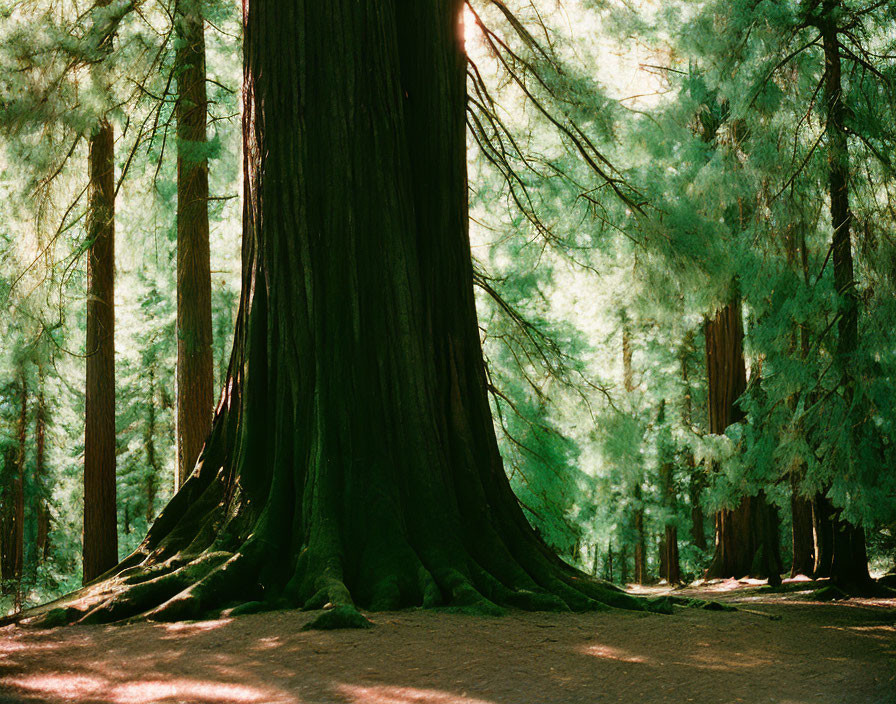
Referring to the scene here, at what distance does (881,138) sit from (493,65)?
4.82 metres

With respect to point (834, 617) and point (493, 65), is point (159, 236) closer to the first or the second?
point (493, 65)

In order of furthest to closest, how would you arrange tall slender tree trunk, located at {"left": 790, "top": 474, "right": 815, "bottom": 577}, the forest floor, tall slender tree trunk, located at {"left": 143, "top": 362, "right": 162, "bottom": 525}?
tall slender tree trunk, located at {"left": 143, "top": 362, "right": 162, "bottom": 525}, tall slender tree trunk, located at {"left": 790, "top": 474, "right": 815, "bottom": 577}, the forest floor

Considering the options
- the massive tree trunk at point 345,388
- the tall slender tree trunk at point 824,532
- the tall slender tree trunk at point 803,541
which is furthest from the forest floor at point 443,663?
the tall slender tree trunk at point 803,541

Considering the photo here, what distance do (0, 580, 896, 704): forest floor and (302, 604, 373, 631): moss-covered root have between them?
0.07 m

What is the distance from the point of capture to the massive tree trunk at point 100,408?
26.2ft

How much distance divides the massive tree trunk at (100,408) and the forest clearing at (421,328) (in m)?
0.04

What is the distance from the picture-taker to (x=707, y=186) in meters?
7.96

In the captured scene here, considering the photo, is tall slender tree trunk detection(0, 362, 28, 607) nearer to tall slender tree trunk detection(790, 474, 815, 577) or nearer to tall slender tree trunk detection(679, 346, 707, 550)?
tall slender tree trunk detection(679, 346, 707, 550)

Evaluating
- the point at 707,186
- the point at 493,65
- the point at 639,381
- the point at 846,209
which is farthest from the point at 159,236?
the point at 639,381

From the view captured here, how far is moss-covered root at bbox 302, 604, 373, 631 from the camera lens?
3604 millimetres

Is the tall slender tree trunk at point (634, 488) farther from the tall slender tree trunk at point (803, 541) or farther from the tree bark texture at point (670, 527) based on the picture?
the tall slender tree trunk at point (803, 541)

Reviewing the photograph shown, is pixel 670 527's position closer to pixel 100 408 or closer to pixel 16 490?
pixel 100 408

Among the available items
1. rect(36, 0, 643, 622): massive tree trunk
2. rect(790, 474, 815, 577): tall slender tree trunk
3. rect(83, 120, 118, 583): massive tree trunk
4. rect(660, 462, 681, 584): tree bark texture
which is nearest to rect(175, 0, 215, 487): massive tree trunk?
rect(83, 120, 118, 583): massive tree trunk

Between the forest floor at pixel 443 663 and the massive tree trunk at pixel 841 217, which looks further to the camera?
the massive tree trunk at pixel 841 217
